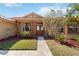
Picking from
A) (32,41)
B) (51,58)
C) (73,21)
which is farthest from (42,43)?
(51,58)

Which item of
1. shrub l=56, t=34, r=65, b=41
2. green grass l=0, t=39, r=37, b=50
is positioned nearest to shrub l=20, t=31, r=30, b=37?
green grass l=0, t=39, r=37, b=50

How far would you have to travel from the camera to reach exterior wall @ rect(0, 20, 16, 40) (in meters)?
13.6

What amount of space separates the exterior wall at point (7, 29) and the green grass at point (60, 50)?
10.4ft

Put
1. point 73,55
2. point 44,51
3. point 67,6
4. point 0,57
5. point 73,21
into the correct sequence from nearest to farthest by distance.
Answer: point 0,57
point 73,55
point 44,51
point 67,6
point 73,21

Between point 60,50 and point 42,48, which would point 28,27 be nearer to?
point 42,48

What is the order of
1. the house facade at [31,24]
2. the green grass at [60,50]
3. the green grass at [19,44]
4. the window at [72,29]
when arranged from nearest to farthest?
the green grass at [60,50] < the green grass at [19,44] < the window at [72,29] < the house facade at [31,24]

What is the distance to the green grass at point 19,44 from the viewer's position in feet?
37.2

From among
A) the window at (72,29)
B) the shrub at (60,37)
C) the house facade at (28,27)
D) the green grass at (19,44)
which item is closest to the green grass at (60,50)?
the shrub at (60,37)

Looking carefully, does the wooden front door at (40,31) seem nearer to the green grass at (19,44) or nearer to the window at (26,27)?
the green grass at (19,44)

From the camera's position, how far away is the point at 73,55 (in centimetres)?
970

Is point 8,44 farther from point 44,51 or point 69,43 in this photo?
point 69,43

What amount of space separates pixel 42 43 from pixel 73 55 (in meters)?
3.26

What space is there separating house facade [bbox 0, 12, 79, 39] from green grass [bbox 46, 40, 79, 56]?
1.45m

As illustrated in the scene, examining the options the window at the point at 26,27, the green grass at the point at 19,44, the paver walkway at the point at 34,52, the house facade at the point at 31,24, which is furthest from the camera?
the window at the point at 26,27
